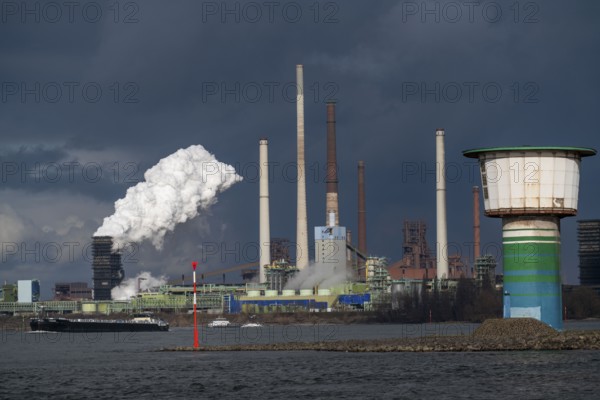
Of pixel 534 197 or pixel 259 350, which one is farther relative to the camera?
pixel 259 350

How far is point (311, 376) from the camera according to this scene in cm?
7575

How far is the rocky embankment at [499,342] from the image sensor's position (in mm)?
92375

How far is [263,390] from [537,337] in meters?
32.8

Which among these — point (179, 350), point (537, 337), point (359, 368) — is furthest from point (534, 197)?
point (179, 350)

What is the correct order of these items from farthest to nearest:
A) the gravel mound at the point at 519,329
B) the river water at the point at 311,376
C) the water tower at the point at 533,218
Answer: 1. the water tower at the point at 533,218
2. the gravel mound at the point at 519,329
3. the river water at the point at 311,376

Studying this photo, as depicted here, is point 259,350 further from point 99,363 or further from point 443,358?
point 443,358

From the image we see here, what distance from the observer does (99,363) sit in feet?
313

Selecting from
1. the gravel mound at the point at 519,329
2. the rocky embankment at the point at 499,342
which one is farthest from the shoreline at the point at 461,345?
the gravel mound at the point at 519,329

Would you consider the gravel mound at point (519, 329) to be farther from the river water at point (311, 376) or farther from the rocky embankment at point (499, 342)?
the river water at point (311, 376)

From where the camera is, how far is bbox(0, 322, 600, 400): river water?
65.4 metres

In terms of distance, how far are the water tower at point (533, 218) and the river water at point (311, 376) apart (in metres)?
9.42

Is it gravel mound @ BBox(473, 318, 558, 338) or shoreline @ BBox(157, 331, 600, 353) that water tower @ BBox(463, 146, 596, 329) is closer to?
gravel mound @ BBox(473, 318, 558, 338)

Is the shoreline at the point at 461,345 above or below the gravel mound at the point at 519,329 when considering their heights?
below

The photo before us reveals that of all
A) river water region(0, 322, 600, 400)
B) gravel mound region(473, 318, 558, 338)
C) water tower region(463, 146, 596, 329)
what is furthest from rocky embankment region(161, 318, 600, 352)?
river water region(0, 322, 600, 400)
